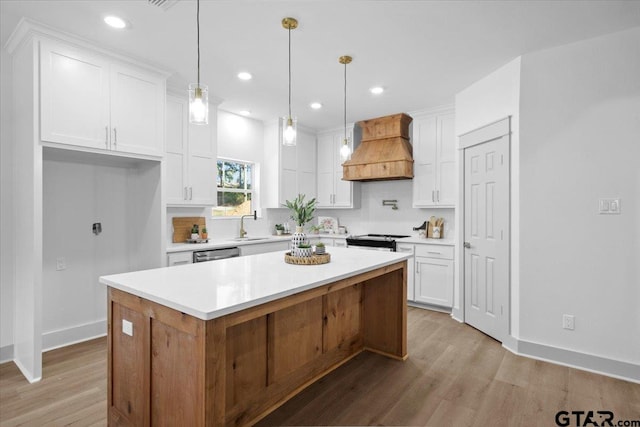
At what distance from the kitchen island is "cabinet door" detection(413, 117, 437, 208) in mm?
2026

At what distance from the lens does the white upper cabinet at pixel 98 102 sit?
8.59ft

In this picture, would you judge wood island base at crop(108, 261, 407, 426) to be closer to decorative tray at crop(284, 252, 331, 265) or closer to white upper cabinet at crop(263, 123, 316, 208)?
decorative tray at crop(284, 252, 331, 265)

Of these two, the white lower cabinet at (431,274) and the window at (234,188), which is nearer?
the white lower cabinet at (431,274)

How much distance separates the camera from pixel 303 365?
2.45 metres

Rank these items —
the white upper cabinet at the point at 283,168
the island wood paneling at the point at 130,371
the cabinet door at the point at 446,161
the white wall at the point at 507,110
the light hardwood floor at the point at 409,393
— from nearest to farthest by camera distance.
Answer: the island wood paneling at the point at 130,371
the light hardwood floor at the point at 409,393
the white wall at the point at 507,110
the cabinet door at the point at 446,161
the white upper cabinet at the point at 283,168

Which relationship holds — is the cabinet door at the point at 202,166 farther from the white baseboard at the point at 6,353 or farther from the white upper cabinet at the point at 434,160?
the white upper cabinet at the point at 434,160

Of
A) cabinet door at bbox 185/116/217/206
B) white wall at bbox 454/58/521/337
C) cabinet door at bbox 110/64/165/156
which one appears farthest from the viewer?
cabinet door at bbox 185/116/217/206

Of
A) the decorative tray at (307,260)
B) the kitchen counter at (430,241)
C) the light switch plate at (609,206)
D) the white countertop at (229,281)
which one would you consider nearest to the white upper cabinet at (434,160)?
the kitchen counter at (430,241)

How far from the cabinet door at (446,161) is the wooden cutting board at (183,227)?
323 centimetres

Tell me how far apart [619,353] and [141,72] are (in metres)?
4.75

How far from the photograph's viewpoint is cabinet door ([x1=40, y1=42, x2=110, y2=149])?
2.59m

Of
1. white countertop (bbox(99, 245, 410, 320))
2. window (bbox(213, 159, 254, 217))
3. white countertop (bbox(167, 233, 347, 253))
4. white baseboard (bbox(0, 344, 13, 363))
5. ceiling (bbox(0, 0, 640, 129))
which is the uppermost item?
ceiling (bbox(0, 0, 640, 129))

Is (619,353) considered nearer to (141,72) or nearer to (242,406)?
(242,406)

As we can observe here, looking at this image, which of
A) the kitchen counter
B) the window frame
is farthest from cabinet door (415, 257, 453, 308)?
the window frame
